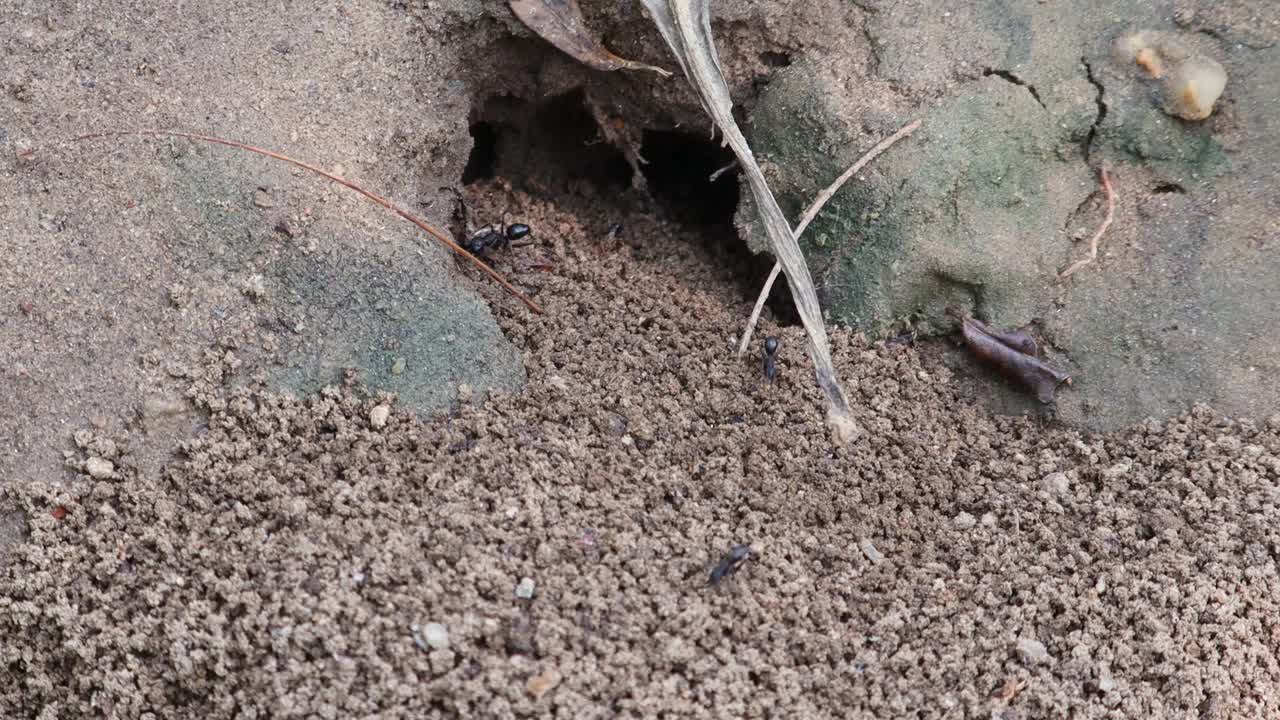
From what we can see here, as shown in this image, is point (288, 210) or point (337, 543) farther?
point (288, 210)

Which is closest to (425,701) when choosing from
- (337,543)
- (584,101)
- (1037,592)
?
(337,543)

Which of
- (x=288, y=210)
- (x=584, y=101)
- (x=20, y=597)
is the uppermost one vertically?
(x=584, y=101)

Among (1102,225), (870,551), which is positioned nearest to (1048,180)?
(1102,225)

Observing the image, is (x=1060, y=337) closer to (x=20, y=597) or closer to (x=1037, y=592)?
(x=1037, y=592)

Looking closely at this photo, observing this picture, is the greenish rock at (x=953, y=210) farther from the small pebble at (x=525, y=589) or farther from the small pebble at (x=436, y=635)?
the small pebble at (x=436, y=635)

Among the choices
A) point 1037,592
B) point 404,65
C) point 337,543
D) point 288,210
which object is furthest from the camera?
point 404,65

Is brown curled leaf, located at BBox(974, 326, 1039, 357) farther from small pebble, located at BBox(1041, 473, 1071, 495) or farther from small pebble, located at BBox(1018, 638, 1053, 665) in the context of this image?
small pebble, located at BBox(1018, 638, 1053, 665)

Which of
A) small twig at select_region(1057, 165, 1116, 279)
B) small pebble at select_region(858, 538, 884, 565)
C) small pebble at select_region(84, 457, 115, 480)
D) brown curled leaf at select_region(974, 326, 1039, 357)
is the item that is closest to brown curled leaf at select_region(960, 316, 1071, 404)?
brown curled leaf at select_region(974, 326, 1039, 357)
